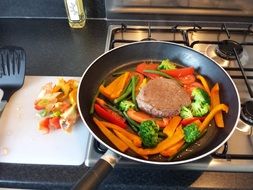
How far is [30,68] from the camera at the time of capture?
90 cm

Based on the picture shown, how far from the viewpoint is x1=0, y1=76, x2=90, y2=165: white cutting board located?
642 millimetres

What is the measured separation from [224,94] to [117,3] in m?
0.54

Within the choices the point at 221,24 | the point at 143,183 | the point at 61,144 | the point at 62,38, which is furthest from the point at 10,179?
Answer: the point at 221,24

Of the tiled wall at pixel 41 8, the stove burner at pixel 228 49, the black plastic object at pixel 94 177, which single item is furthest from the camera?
the tiled wall at pixel 41 8

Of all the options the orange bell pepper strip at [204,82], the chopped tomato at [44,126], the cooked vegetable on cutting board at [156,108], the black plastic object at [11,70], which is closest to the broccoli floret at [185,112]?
the cooked vegetable on cutting board at [156,108]

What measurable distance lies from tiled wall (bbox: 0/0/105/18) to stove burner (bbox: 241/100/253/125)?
2.09 ft

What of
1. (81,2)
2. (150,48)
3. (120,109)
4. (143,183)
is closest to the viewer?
(143,183)

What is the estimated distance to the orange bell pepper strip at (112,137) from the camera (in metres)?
0.61

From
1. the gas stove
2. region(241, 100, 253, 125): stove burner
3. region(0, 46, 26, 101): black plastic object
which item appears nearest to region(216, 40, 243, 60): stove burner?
the gas stove

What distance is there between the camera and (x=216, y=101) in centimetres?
72

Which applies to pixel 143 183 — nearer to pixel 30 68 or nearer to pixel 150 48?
pixel 150 48

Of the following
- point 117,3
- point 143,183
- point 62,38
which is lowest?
point 143,183

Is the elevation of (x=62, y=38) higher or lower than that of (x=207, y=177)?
higher

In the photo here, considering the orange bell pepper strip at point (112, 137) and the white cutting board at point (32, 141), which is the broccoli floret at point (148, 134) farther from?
the white cutting board at point (32, 141)
